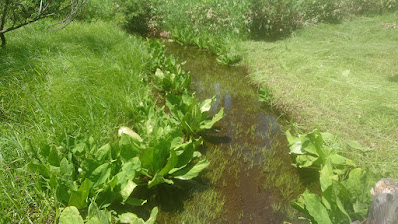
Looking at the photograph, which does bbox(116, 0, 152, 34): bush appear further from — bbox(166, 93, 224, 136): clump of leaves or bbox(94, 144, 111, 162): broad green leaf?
bbox(94, 144, 111, 162): broad green leaf

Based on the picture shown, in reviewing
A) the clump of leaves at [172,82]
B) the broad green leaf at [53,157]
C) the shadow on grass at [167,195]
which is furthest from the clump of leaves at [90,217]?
the clump of leaves at [172,82]

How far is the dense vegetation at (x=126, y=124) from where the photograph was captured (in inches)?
→ 64.7

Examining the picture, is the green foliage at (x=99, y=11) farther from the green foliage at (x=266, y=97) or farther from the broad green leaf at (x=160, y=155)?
the broad green leaf at (x=160, y=155)

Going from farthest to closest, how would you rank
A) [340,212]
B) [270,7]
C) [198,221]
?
[270,7], [198,221], [340,212]

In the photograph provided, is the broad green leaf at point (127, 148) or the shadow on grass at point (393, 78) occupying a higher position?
the broad green leaf at point (127, 148)

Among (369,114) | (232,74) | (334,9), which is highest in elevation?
(334,9)

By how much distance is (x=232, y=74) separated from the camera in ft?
16.4

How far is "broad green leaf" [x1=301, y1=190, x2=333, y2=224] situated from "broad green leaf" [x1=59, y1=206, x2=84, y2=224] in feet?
4.51

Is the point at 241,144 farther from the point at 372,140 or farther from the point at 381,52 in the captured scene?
the point at 381,52

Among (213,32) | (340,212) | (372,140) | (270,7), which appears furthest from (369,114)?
(213,32)

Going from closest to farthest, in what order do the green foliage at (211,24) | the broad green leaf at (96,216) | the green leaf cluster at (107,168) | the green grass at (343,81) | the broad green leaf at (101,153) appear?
the broad green leaf at (96,216) → the green leaf cluster at (107,168) → the broad green leaf at (101,153) → the green grass at (343,81) → the green foliage at (211,24)

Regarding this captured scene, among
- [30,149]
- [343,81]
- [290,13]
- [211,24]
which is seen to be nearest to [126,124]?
[30,149]

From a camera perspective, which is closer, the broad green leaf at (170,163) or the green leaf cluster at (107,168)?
the green leaf cluster at (107,168)

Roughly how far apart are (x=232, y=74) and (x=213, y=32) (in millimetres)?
2352
